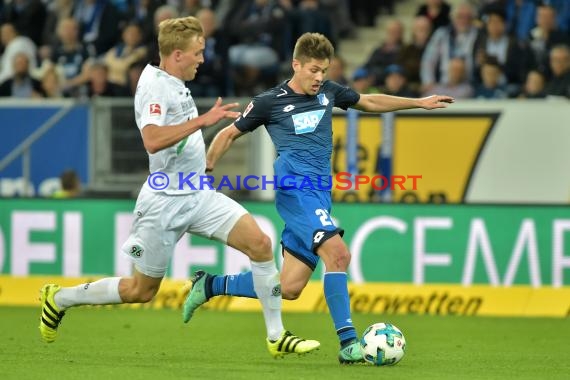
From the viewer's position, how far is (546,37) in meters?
17.9

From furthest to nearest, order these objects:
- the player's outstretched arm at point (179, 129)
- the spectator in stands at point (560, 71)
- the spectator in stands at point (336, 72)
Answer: the spectator in stands at point (336, 72)
the spectator in stands at point (560, 71)
the player's outstretched arm at point (179, 129)

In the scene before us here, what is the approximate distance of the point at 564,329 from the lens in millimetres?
13203

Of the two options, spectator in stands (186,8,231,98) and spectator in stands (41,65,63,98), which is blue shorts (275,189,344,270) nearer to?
spectator in stands (186,8,231,98)

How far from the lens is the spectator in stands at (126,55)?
19672 millimetres

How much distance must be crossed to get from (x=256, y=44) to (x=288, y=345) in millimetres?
10326

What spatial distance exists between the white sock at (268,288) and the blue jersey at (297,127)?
73 centimetres

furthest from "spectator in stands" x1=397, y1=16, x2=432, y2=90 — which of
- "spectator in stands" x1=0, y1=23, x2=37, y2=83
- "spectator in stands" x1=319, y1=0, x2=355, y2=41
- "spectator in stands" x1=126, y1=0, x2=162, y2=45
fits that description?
"spectator in stands" x1=0, y1=23, x2=37, y2=83

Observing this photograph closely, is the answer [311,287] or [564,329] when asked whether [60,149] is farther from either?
[564,329]

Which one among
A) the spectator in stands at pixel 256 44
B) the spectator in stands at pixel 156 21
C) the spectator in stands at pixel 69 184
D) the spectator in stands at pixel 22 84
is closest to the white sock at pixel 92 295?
the spectator in stands at pixel 69 184

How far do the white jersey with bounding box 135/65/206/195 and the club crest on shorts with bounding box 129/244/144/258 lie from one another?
43cm

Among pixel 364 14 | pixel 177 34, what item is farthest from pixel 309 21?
pixel 177 34

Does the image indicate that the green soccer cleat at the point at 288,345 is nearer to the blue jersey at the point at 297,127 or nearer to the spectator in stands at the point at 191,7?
the blue jersey at the point at 297,127

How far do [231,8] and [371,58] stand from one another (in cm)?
277

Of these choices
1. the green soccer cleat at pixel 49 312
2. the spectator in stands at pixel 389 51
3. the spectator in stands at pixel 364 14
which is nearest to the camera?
the green soccer cleat at pixel 49 312
